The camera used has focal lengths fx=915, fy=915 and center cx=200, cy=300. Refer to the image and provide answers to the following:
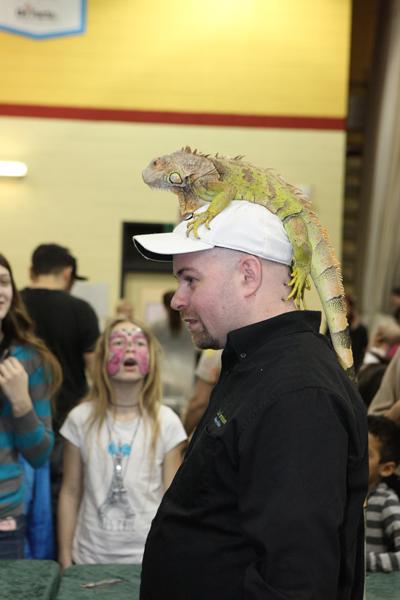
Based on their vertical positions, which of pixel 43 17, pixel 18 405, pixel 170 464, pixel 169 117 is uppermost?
pixel 43 17

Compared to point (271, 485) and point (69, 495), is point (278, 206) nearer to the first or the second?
point (271, 485)

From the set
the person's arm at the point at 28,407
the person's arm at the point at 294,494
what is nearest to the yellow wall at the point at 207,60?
the person's arm at the point at 28,407

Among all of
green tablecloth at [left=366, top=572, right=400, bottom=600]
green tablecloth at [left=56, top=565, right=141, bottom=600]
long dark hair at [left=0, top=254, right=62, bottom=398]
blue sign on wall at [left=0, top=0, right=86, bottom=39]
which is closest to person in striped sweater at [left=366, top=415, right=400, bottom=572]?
green tablecloth at [left=366, top=572, right=400, bottom=600]

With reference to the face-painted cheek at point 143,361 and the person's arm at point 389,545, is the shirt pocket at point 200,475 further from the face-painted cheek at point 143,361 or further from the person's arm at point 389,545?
the face-painted cheek at point 143,361

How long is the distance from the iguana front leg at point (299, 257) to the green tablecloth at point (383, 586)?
0.98 metres

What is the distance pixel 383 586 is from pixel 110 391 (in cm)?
169

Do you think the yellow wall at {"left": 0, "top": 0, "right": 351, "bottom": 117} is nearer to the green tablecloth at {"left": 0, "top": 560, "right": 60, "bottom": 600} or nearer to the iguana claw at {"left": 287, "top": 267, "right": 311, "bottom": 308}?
the green tablecloth at {"left": 0, "top": 560, "right": 60, "bottom": 600}

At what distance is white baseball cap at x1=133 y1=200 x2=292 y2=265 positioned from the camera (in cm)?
179

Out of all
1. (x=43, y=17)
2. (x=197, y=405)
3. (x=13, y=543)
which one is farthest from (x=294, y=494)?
(x=43, y=17)

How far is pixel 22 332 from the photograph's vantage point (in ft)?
11.5

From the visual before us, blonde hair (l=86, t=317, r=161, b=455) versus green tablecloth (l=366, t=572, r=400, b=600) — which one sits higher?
blonde hair (l=86, t=317, r=161, b=455)

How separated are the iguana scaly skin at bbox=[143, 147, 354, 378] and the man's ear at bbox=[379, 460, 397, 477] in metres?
1.79

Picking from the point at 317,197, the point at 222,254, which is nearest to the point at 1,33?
the point at 317,197

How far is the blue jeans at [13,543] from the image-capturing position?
321 centimetres
